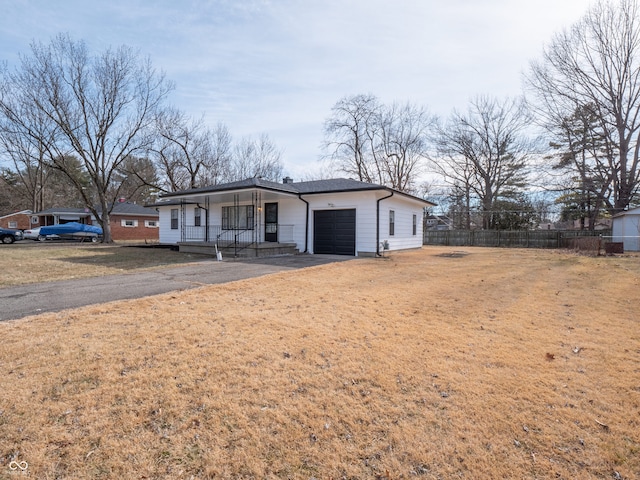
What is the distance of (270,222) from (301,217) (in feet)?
5.94

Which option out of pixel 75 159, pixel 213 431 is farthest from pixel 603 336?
pixel 75 159

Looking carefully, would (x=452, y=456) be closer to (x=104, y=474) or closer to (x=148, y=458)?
(x=148, y=458)

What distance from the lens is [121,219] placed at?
3080 centimetres

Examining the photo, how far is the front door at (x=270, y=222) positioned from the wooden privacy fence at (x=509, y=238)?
48.0ft

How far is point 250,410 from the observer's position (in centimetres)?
247

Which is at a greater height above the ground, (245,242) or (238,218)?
(238,218)

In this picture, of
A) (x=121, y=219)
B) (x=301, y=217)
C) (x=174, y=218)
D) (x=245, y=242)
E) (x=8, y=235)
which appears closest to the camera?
(x=301, y=217)

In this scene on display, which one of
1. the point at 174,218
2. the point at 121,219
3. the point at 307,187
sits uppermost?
the point at 307,187

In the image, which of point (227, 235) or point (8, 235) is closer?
point (227, 235)

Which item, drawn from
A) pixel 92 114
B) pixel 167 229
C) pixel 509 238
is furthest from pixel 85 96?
pixel 509 238

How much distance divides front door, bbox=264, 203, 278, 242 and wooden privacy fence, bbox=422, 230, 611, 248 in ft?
48.0

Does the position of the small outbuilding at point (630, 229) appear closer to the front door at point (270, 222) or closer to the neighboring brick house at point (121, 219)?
the front door at point (270, 222)

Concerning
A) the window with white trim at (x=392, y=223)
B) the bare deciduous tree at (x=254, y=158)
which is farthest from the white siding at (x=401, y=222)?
the bare deciduous tree at (x=254, y=158)

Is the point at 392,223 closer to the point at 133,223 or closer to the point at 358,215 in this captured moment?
the point at 358,215
